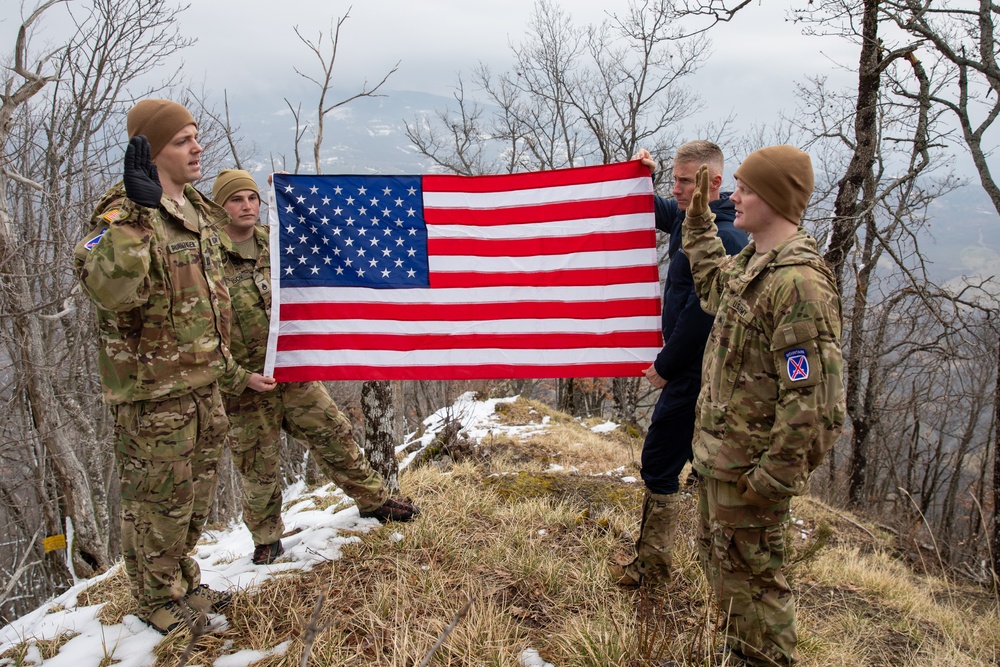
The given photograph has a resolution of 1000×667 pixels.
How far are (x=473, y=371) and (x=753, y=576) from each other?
193 cm

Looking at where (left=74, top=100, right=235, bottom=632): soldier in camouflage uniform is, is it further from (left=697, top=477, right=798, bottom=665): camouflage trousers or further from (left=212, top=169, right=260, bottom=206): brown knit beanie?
(left=697, top=477, right=798, bottom=665): camouflage trousers

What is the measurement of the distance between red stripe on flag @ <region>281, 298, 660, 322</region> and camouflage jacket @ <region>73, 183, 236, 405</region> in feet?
2.53

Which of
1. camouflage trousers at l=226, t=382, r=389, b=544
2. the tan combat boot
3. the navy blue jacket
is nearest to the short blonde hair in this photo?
the navy blue jacket

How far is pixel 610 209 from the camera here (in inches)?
140

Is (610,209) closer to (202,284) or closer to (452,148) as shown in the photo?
(202,284)

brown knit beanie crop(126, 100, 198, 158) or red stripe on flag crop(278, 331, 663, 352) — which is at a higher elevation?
brown knit beanie crop(126, 100, 198, 158)

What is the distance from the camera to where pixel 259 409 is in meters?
3.40

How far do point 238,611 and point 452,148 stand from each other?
66.2 feet

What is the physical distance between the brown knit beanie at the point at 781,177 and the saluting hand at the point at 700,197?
0.37m

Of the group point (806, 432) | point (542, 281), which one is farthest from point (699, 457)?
point (542, 281)

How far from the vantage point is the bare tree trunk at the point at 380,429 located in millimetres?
4254

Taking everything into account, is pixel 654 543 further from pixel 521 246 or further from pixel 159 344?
pixel 159 344

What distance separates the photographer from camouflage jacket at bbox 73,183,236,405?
2.33m

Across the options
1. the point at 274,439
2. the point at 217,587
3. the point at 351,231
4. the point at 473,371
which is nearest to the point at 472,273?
the point at 473,371
